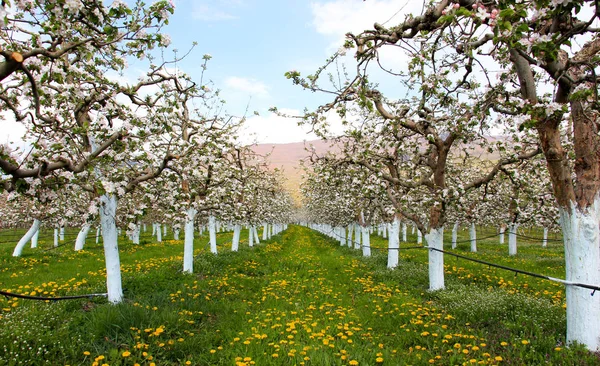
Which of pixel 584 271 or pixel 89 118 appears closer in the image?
pixel 584 271

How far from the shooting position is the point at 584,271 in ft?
21.4

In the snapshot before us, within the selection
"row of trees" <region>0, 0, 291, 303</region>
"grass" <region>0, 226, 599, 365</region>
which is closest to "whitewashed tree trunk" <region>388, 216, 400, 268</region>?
"grass" <region>0, 226, 599, 365</region>

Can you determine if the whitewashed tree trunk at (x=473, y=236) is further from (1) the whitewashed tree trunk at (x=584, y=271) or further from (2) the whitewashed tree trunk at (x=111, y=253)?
(2) the whitewashed tree trunk at (x=111, y=253)

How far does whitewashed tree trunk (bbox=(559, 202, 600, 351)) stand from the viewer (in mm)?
6344

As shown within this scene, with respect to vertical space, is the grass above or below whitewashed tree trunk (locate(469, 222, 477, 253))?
above

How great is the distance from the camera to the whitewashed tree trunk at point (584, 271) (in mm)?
6344

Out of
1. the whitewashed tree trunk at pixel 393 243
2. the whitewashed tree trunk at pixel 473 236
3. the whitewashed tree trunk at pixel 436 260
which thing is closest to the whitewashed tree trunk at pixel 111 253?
the whitewashed tree trunk at pixel 436 260

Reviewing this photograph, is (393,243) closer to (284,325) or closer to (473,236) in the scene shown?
(284,325)

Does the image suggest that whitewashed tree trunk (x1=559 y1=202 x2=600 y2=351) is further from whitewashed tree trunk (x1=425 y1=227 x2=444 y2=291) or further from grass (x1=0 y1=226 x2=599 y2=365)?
whitewashed tree trunk (x1=425 y1=227 x2=444 y2=291)

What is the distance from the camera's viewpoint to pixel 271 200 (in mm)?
36062

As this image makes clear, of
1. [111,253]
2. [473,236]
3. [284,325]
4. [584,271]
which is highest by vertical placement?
[584,271]

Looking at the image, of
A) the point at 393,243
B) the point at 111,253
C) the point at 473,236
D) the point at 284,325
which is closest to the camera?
the point at 284,325

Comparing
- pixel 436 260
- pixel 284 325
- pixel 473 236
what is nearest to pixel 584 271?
pixel 436 260

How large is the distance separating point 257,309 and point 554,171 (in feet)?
27.5
